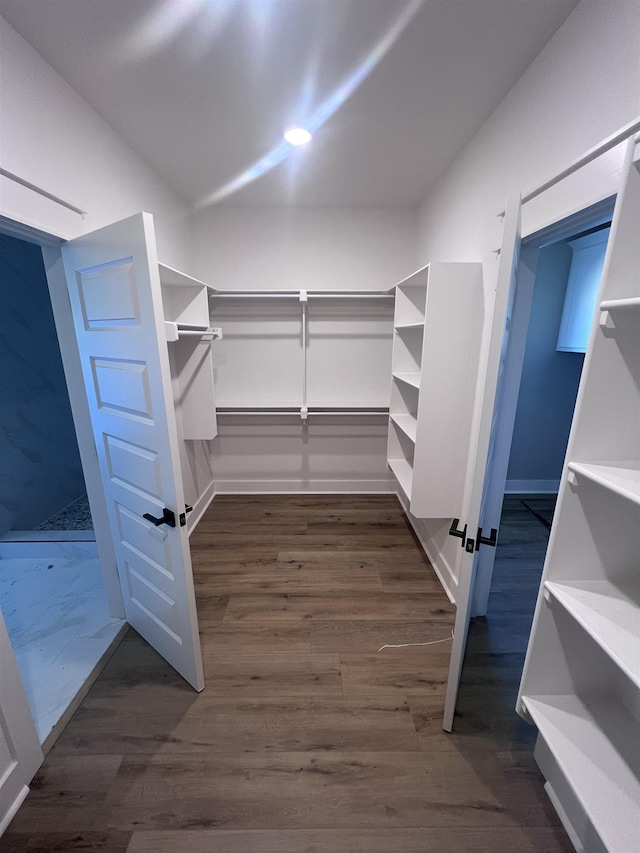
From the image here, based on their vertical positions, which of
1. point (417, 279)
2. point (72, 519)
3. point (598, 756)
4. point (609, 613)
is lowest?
point (72, 519)

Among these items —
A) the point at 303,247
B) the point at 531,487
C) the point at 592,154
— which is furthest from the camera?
the point at 531,487

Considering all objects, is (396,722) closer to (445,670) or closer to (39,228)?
(445,670)

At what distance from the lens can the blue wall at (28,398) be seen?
2910mm

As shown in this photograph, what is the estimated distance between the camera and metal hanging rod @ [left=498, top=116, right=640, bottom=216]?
913 mm

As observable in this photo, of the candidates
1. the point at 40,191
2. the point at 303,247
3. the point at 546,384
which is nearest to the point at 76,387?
the point at 40,191

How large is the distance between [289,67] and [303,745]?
108 inches

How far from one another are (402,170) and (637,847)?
3056 mm

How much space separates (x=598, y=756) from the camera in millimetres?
972

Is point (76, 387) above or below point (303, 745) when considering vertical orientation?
above

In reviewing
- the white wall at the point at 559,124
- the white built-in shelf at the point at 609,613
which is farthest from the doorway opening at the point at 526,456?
the white built-in shelf at the point at 609,613

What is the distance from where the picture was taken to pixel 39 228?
51.4 inches

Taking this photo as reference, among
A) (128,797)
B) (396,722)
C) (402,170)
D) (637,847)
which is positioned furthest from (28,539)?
(402,170)

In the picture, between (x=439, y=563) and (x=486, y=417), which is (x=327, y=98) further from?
(x=439, y=563)

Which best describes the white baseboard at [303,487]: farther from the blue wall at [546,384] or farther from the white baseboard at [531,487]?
the blue wall at [546,384]
